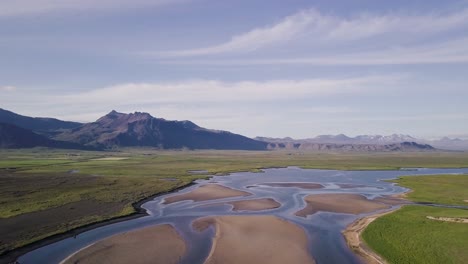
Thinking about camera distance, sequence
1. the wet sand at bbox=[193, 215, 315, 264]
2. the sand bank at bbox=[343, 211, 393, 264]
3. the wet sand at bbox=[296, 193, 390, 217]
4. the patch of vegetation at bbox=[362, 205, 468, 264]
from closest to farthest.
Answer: the patch of vegetation at bbox=[362, 205, 468, 264] < the sand bank at bbox=[343, 211, 393, 264] < the wet sand at bbox=[193, 215, 315, 264] < the wet sand at bbox=[296, 193, 390, 217]

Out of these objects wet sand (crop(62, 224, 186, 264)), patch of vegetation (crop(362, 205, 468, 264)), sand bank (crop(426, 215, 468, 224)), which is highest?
sand bank (crop(426, 215, 468, 224))

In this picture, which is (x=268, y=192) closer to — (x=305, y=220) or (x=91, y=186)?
(x=305, y=220)

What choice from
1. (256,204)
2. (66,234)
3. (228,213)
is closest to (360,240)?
(228,213)

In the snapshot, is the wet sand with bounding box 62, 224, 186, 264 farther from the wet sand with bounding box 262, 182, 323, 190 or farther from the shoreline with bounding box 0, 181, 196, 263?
the wet sand with bounding box 262, 182, 323, 190

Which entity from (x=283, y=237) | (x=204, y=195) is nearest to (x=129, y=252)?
(x=283, y=237)

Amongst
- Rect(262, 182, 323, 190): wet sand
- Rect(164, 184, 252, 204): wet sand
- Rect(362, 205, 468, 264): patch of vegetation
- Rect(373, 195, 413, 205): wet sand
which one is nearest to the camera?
Rect(362, 205, 468, 264): patch of vegetation

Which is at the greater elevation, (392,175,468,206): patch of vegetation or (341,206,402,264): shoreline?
(392,175,468,206): patch of vegetation

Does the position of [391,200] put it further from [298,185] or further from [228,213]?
[228,213]

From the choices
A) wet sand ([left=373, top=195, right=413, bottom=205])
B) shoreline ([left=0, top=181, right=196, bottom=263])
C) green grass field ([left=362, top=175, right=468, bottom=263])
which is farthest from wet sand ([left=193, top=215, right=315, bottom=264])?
wet sand ([left=373, top=195, right=413, bottom=205])

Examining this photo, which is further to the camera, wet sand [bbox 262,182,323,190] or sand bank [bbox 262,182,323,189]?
sand bank [bbox 262,182,323,189]
